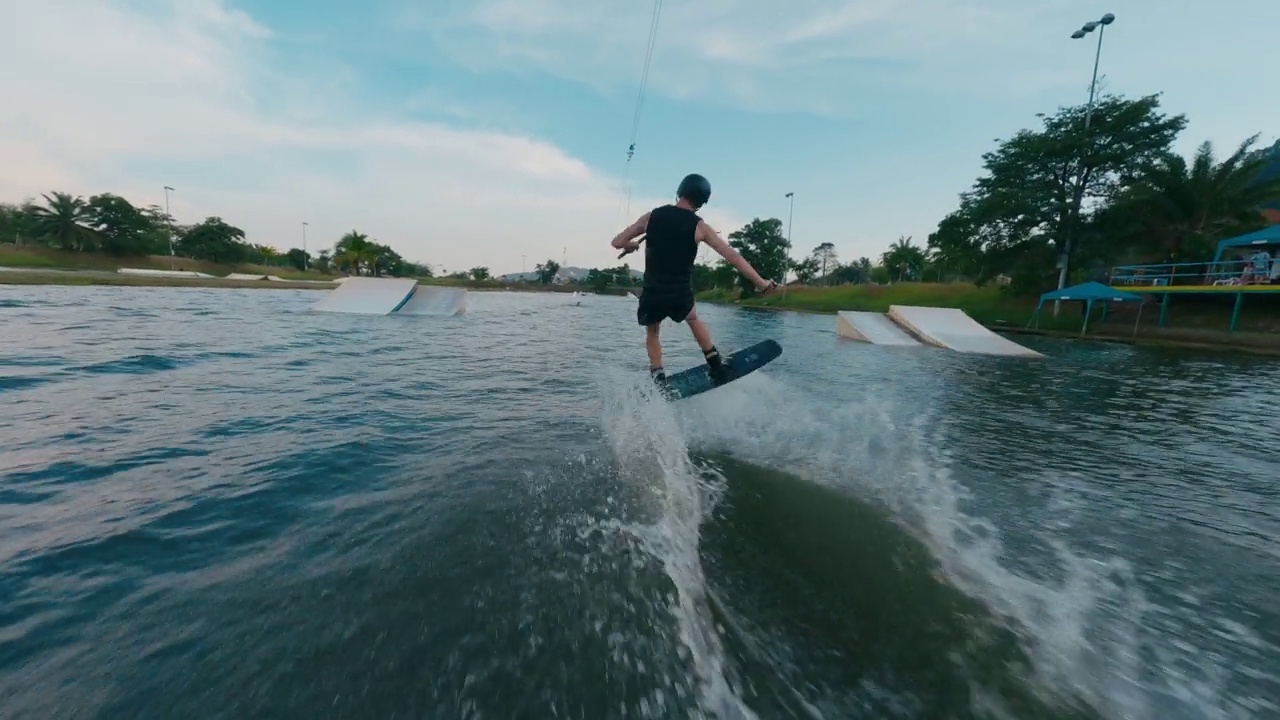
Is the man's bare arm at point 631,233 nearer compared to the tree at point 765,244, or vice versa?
→ the man's bare arm at point 631,233

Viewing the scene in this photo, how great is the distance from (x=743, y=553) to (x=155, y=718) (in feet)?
9.74

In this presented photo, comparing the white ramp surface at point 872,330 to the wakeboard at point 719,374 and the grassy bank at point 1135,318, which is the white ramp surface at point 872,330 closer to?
the grassy bank at point 1135,318

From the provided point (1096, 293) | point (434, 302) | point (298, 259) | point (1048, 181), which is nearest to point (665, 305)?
point (434, 302)

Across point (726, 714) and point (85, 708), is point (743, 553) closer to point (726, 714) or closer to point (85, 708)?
point (726, 714)

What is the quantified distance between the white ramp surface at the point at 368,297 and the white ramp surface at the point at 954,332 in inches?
919

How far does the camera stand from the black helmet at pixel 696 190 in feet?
17.8

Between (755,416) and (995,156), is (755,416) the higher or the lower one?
the lower one

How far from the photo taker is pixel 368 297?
24.0 m

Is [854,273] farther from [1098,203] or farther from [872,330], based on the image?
[872,330]

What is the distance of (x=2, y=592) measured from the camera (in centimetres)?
264

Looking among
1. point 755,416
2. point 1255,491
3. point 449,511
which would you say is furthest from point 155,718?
point 1255,491

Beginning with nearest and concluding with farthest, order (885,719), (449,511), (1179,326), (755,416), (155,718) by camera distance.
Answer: (155,718) → (885,719) → (449,511) → (755,416) → (1179,326)

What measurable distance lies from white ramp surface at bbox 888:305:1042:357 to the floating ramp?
2148cm

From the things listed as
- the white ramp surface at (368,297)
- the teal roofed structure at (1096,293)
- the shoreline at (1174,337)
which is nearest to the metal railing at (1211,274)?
the teal roofed structure at (1096,293)
